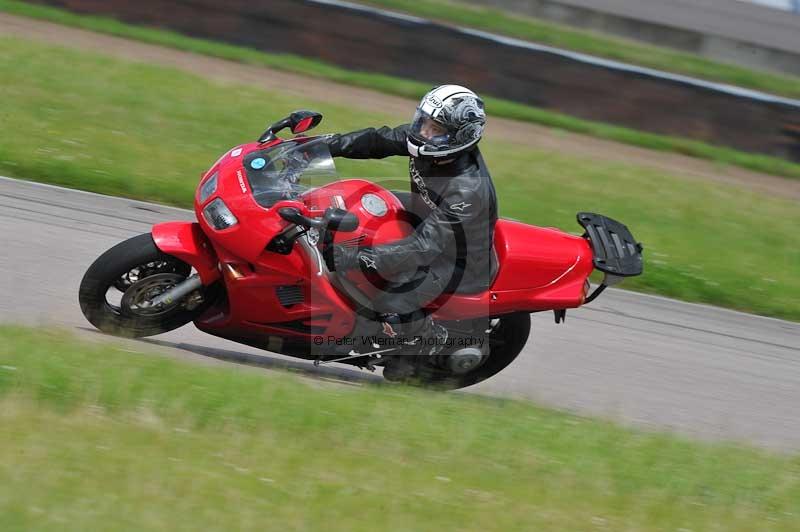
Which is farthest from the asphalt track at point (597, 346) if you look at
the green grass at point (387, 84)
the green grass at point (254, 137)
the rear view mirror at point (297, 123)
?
the green grass at point (387, 84)

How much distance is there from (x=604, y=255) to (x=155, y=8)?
11.8m

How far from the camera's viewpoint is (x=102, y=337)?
18.9 ft

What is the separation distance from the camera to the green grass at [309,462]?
3.84m

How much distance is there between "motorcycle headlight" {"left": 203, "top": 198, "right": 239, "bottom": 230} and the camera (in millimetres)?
5441

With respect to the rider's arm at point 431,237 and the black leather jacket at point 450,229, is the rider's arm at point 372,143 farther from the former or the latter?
the rider's arm at point 431,237

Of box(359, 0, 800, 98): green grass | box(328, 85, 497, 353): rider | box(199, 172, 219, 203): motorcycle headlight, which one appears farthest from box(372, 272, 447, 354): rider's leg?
box(359, 0, 800, 98): green grass

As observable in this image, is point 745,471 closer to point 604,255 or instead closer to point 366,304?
point 604,255

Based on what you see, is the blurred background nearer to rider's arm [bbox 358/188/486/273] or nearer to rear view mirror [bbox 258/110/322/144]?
rider's arm [bbox 358/188/486/273]

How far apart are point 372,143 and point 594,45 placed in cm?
1499

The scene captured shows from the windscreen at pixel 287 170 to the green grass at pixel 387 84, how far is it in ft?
30.4

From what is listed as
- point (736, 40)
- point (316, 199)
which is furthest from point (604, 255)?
point (736, 40)

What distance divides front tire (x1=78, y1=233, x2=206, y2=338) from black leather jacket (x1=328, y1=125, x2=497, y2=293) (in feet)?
3.47

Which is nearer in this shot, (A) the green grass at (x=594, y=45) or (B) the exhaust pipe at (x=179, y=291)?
(B) the exhaust pipe at (x=179, y=291)

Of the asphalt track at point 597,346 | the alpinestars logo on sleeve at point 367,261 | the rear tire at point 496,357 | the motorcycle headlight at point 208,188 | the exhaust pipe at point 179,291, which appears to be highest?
the motorcycle headlight at point 208,188
